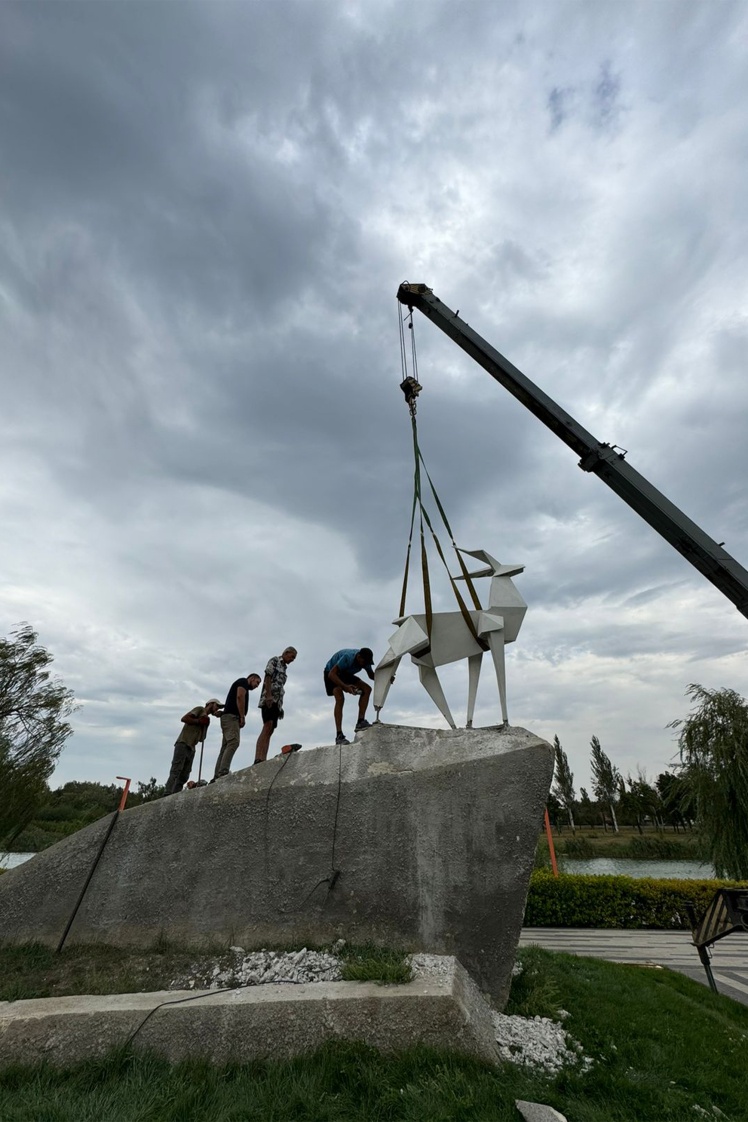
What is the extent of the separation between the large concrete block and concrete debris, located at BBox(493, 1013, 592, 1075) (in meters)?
0.37

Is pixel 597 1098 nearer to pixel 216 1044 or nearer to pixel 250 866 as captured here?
pixel 216 1044

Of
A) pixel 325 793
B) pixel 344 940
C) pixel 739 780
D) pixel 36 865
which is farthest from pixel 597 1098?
pixel 739 780

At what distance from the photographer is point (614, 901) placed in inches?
631

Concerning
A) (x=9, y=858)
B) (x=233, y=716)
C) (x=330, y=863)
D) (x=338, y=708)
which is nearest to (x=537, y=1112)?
(x=330, y=863)

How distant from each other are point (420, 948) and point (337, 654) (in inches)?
132

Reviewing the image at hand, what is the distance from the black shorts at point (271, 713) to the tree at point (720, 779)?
44.4ft

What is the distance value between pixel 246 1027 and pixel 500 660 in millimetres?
4390

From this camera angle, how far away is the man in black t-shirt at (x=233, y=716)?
7.34m

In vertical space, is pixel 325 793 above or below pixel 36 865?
above

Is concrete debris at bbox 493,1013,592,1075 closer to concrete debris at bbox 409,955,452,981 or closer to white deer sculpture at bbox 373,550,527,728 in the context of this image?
concrete debris at bbox 409,955,452,981

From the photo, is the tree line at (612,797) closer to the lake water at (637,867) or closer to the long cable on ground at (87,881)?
the lake water at (637,867)

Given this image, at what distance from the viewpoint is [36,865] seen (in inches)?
251

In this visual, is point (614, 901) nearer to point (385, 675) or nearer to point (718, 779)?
point (718, 779)

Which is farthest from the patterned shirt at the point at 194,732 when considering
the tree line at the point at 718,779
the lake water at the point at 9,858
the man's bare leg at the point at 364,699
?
the lake water at the point at 9,858
